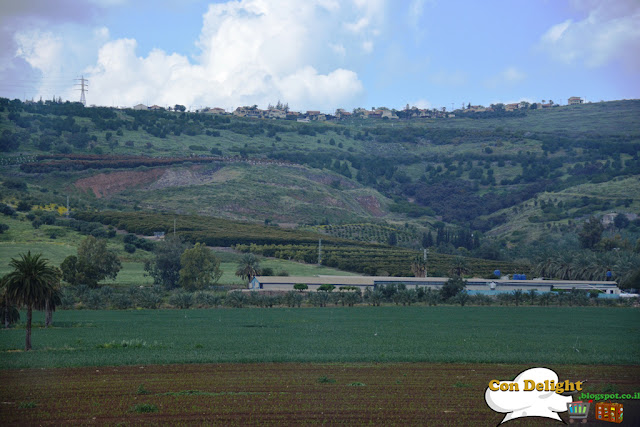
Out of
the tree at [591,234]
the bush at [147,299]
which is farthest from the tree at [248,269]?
the tree at [591,234]

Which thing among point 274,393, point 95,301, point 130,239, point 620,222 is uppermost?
point 620,222

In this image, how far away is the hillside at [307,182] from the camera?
419 ft

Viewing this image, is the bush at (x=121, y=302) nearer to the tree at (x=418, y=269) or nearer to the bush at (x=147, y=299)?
the bush at (x=147, y=299)

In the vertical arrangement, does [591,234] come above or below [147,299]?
above

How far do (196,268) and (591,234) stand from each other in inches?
2948

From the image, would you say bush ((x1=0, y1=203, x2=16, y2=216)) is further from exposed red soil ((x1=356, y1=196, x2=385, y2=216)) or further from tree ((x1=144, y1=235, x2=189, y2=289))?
exposed red soil ((x1=356, y1=196, x2=385, y2=216))

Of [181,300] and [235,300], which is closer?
[181,300]

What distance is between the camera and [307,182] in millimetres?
153875

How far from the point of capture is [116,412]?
1803 centimetres

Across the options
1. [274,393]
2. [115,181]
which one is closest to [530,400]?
[274,393]

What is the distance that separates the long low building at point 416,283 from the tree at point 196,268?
4.81 m

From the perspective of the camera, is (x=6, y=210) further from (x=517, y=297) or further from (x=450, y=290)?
(x=517, y=297)

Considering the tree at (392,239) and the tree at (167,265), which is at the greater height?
the tree at (392,239)

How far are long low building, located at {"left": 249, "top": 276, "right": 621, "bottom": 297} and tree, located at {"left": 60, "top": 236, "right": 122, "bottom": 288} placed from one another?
580 inches
